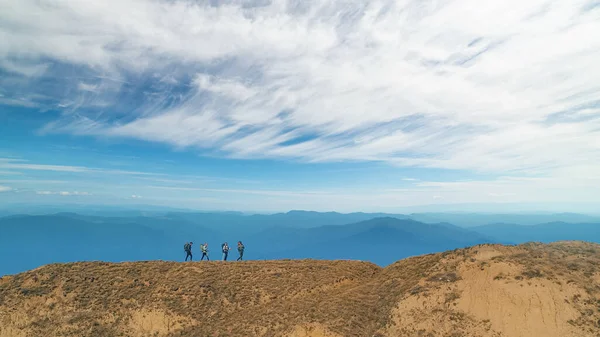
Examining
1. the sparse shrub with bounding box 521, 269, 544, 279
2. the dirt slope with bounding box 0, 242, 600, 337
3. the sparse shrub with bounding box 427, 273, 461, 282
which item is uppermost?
the sparse shrub with bounding box 521, 269, 544, 279

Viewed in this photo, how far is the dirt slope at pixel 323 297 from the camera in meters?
20.8

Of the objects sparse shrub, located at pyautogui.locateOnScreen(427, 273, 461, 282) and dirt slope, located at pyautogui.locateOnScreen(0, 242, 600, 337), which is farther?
sparse shrub, located at pyautogui.locateOnScreen(427, 273, 461, 282)

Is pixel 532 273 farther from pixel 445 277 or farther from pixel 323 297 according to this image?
pixel 323 297

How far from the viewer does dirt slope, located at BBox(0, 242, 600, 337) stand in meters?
20.8

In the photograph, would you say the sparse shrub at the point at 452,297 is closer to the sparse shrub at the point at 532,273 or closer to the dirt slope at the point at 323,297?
the dirt slope at the point at 323,297

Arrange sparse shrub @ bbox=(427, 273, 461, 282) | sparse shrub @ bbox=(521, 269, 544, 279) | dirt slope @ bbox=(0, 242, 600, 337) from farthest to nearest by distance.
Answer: sparse shrub @ bbox=(427, 273, 461, 282) → sparse shrub @ bbox=(521, 269, 544, 279) → dirt slope @ bbox=(0, 242, 600, 337)

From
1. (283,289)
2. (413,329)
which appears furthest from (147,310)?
(413,329)

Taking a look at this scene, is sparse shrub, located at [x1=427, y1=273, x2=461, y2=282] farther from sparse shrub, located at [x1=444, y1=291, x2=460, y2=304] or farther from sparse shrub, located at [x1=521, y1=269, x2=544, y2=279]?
sparse shrub, located at [x1=521, y1=269, x2=544, y2=279]

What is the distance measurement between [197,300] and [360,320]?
14.9 m

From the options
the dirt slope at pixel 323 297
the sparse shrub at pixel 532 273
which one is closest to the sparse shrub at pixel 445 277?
the dirt slope at pixel 323 297

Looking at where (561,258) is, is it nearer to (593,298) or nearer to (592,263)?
(592,263)

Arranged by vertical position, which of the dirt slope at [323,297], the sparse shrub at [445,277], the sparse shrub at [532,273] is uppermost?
the sparse shrub at [532,273]

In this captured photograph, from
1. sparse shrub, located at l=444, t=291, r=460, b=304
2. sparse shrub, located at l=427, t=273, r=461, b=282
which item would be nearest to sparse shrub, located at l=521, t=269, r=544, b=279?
sparse shrub, located at l=427, t=273, r=461, b=282

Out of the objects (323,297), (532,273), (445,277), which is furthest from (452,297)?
(323,297)
